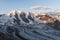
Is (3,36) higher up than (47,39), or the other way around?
(3,36)

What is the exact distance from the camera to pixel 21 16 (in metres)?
18.4

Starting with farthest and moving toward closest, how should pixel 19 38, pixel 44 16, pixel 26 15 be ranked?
pixel 44 16
pixel 26 15
pixel 19 38

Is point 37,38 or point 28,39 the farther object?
point 37,38

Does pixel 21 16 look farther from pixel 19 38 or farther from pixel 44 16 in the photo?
pixel 19 38

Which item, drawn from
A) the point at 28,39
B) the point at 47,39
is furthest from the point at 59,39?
the point at 28,39

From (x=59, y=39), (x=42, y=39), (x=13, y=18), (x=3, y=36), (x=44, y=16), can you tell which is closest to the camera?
(x=3, y=36)

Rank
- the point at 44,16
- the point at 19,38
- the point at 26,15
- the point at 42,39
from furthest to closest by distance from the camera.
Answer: the point at 44,16 → the point at 26,15 → the point at 42,39 → the point at 19,38

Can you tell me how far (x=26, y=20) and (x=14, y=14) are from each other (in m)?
1.90

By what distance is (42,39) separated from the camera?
28.3 feet

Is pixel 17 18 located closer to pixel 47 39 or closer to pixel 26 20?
pixel 26 20

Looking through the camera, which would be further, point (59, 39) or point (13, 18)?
point (13, 18)

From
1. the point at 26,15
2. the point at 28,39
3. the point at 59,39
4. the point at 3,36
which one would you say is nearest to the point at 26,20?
the point at 26,15

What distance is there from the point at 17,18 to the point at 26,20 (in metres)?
1.30

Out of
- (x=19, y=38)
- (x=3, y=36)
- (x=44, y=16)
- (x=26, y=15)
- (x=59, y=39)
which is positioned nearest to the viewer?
(x=3, y=36)
